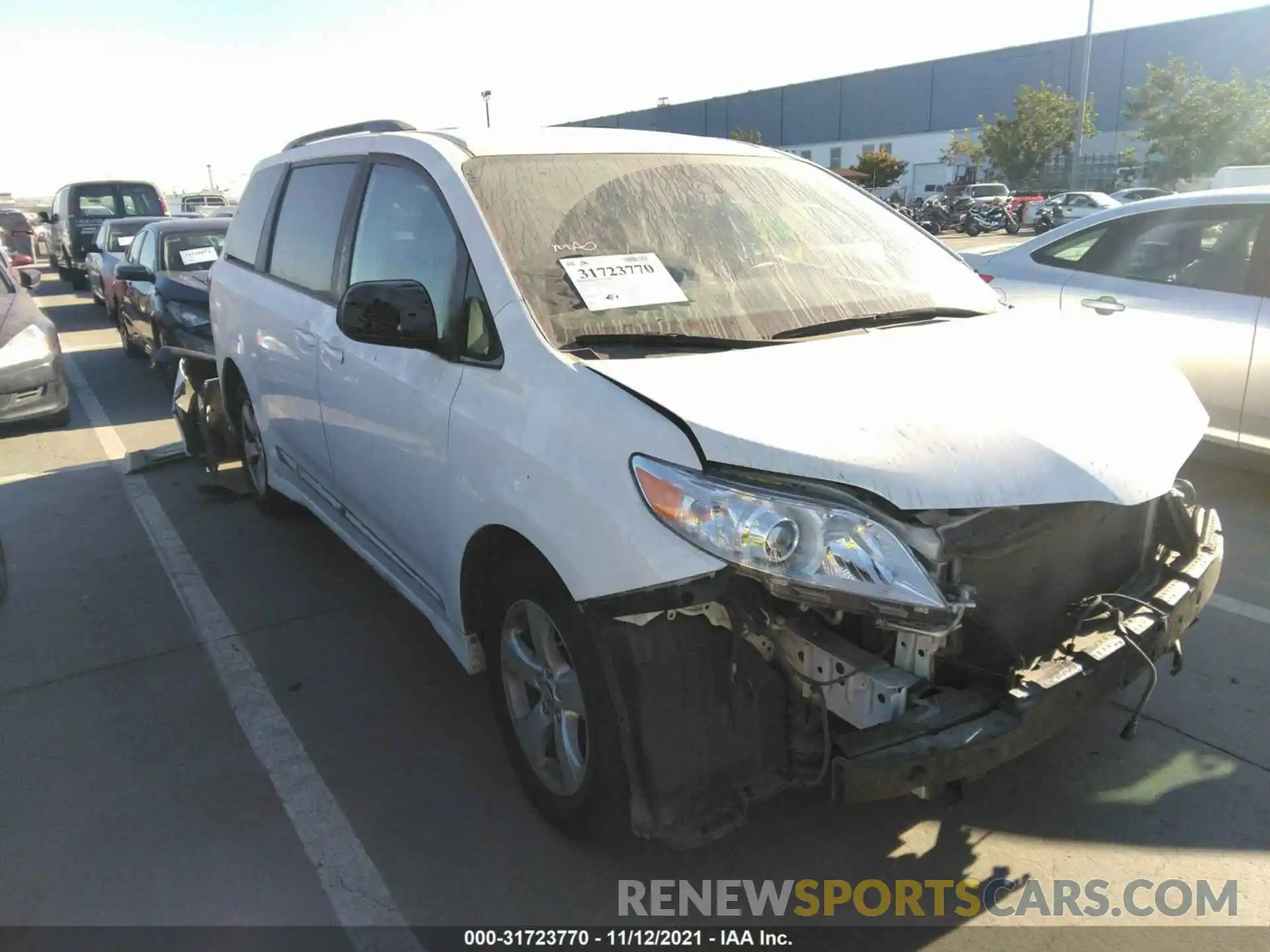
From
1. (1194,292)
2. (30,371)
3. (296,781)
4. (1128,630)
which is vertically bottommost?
(296,781)

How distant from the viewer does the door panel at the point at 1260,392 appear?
486 centimetres

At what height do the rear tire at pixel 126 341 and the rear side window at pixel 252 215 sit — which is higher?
the rear side window at pixel 252 215

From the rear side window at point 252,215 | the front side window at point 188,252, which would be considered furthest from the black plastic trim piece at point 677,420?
the front side window at point 188,252

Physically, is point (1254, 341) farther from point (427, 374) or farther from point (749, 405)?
point (427, 374)

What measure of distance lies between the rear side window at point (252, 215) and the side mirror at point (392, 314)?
2.40m

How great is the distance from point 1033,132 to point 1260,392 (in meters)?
49.8

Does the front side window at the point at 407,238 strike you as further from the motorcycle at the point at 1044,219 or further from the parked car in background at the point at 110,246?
the motorcycle at the point at 1044,219

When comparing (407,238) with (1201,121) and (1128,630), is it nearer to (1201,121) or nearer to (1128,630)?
(1128,630)

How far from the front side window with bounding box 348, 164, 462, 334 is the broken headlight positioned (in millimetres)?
1219

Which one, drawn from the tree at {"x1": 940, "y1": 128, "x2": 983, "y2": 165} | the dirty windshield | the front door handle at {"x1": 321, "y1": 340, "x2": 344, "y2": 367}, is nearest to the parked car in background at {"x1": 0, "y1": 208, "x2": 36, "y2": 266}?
the front door handle at {"x1": 321, "y1": 340, "x2": 344, "y2": 367}

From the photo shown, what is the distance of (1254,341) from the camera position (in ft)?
16.1

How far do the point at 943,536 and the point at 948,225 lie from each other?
38.3 metres

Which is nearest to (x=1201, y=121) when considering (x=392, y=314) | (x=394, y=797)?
(x=392, y=314)

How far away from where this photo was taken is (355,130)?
4.31 metres
